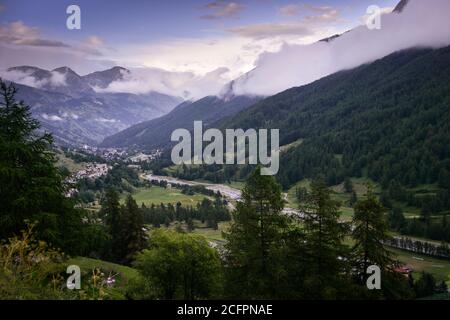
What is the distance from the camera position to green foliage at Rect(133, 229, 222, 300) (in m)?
27.2

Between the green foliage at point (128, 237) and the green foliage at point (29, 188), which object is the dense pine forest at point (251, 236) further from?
the green foliage at point (128, 237)

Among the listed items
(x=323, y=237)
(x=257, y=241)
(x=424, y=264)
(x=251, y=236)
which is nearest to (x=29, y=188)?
Answer: (x=251, y=236)

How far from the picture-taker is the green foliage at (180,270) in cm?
2723

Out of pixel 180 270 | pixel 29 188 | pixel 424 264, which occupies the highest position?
pixel 29 188

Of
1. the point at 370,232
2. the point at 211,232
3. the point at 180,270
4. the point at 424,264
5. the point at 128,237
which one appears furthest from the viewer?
the point at 211,232

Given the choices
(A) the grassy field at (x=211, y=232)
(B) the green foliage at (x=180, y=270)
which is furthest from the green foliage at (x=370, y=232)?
(A) the grassy field at (x=211, y=232)

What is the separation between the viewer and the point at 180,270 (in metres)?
27.5

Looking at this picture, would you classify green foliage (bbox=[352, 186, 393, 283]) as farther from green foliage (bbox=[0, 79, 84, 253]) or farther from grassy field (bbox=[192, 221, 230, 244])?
grassy field (bbox=[192, 221, 230, 244])

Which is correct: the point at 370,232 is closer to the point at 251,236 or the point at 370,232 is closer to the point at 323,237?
the point at 323,237

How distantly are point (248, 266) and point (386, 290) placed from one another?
9.07 m

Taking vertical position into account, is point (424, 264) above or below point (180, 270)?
below

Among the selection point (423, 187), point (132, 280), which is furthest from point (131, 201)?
point (423, 187)

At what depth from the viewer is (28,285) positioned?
42.9 feet
